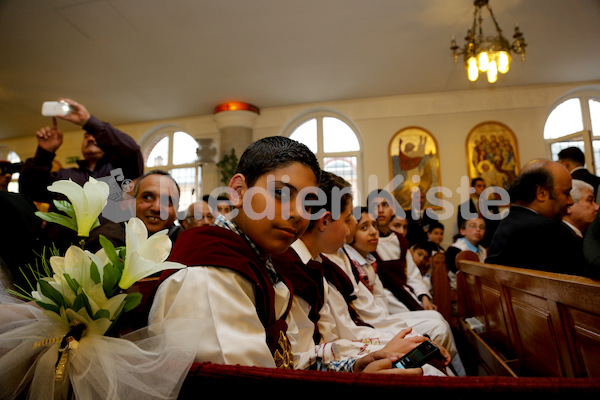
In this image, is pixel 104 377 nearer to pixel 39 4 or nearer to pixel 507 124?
pixel 39 4

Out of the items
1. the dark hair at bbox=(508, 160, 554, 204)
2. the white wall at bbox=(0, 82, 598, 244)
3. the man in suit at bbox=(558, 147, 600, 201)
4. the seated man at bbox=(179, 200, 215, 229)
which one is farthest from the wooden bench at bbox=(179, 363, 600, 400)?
the white wall at bbox=(0, 82, 598, 244)

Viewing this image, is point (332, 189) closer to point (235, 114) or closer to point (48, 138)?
point (48, 138)

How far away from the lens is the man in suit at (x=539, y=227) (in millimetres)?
2207

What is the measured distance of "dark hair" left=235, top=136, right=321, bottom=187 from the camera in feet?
4.29

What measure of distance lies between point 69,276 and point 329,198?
163cm

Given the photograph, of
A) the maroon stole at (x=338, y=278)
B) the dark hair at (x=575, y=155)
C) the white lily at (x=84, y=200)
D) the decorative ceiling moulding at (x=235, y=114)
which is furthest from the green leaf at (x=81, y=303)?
the decorative ceiling moulding at (x=235, y=114)

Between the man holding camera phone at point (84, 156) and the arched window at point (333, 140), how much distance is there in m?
7.13

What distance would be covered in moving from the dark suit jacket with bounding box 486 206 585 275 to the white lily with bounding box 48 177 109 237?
2493mm

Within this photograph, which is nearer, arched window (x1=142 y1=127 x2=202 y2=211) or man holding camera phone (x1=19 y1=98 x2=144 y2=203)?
man holding camera phone (x1=19 y1=98 x2=144 y2=203)

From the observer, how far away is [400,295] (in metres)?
3.40

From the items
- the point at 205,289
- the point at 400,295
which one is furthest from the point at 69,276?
the point at 400,295

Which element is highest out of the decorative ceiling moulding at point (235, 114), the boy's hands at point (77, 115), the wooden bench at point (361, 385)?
the decorative ceiling moulding at point (235, 114)

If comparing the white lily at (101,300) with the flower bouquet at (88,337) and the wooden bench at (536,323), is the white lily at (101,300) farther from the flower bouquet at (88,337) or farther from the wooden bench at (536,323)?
the wooden bench at (536,323)

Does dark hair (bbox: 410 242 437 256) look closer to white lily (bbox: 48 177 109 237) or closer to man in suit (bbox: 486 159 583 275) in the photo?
man in suit (bbox: 486 159 583 275)
